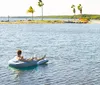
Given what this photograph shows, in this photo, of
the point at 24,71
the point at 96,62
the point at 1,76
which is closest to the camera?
the point at 1,76

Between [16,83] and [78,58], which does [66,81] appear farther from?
[78,58]

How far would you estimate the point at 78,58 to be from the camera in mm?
45688

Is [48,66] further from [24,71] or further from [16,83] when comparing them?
[16,83]

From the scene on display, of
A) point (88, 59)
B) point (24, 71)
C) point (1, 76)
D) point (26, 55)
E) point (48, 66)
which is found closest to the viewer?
point (1, 76)

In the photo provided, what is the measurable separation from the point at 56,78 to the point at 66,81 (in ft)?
5.10

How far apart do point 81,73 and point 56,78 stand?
388 centimetres

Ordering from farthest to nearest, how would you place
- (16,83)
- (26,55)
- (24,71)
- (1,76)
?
(26,55) → (24,71) → (1,76) → (16,83)

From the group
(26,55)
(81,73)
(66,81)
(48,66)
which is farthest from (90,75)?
(26,55)

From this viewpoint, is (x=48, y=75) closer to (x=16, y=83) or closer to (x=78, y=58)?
(x=16, y=83)

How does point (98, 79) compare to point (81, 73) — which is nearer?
point (98, 79)

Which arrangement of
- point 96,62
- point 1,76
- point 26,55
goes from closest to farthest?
point 1,76 → point 96,62 → point 26,55

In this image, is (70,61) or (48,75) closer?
(48,75)

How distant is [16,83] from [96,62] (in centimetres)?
1464

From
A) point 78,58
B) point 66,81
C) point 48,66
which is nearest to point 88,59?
→ point 78,58
